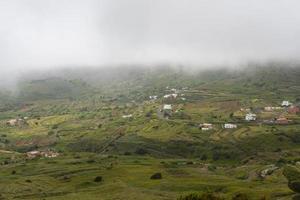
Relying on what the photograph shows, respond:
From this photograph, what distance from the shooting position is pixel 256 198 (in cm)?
14962

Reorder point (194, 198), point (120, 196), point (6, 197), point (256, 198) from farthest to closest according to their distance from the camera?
point (6, 197), point (120, 196), point (256, 198), point (194, 198)

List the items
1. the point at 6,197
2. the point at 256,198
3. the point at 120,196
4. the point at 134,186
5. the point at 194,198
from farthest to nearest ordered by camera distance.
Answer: the point at 134,186, the point at 6,197, the point at 120,196, the point at 256,198, the point at 194,198

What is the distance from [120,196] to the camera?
166 metres

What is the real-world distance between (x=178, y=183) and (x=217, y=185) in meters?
16.3

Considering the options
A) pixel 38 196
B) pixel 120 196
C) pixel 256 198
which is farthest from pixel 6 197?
pixel 256 198

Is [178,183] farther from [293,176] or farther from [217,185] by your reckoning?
[293,176]

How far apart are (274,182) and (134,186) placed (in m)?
52.9

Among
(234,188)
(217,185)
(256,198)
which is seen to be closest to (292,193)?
(256,198)

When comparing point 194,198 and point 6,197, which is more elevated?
point 194,198

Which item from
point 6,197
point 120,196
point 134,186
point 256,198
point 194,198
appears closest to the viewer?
point 194,198

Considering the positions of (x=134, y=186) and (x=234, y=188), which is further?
(x=134, y=186)

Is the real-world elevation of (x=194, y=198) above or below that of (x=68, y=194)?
above

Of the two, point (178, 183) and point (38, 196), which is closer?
point (38, 196)

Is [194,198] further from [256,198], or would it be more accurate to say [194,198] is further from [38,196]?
[38,196]
